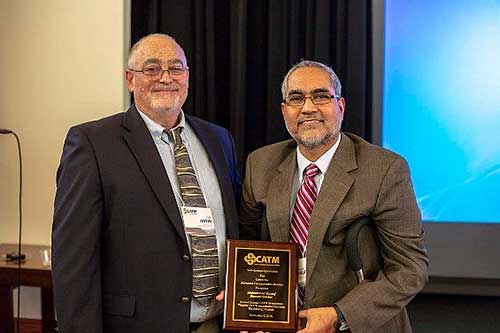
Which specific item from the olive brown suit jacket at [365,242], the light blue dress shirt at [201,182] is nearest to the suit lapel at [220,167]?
the light blue dress shirt at [201,182]

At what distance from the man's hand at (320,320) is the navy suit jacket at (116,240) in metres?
0.37

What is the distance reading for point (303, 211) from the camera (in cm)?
189

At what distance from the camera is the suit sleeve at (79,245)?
1.77 meters

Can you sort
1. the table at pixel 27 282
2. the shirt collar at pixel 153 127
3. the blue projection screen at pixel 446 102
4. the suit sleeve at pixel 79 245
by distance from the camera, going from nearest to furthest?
1. the suit sleeve at pixel 79 245
2. the shirt collar at pixel 153 127
3. the table at pixel 27 282
4. the blue projection screen at pixel 446 102

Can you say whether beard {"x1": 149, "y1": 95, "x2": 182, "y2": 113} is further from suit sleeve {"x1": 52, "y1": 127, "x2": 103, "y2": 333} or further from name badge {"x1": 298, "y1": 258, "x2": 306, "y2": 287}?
name badge {"x1": 298, "y1": 258, "x2": 306, "y2": 287}

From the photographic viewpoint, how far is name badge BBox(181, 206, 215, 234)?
190 cm

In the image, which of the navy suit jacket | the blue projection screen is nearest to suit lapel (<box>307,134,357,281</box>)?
the navy suit jacket

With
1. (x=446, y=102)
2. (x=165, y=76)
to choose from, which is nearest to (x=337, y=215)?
(x=165, y=76)

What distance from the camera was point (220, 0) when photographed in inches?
128

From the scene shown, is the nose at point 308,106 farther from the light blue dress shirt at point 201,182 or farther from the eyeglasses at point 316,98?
the light blue dress shirt at point 201,182

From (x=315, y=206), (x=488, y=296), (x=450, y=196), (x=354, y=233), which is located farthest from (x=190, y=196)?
(x=488, y=296)

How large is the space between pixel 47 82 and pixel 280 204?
200 centimetres

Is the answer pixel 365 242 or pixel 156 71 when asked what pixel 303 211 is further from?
pixel 156 71

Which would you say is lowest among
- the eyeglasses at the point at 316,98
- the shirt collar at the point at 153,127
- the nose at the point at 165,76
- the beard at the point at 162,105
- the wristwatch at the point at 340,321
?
the wristwatch at the point at 340,321
